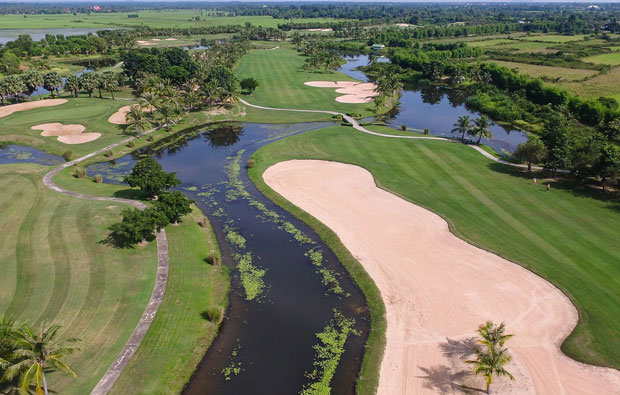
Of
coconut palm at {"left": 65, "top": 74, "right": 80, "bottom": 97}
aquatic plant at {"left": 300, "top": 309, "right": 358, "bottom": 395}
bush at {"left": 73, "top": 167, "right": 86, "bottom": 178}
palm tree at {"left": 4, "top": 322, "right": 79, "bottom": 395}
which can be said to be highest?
coconut palm at {"left": 65, "top": 74, "right": 80, "bottom": 97}

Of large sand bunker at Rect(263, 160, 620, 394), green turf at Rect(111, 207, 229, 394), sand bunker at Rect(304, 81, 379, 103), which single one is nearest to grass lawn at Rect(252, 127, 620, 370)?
large sand bunker at Rect(263, 160, 620, 394)

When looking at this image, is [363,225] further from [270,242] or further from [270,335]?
[270,335]

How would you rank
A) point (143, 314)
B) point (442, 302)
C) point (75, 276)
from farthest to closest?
1. point (75, 276)
2. point (442, 302)
3. point (143, 314)

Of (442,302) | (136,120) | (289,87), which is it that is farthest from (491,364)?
(289,87)

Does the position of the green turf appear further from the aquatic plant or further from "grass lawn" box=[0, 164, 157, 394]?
the aquatic plant

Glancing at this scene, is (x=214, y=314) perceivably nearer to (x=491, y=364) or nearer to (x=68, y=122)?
(x=491, y=364)

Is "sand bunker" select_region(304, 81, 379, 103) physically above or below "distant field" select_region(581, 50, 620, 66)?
below

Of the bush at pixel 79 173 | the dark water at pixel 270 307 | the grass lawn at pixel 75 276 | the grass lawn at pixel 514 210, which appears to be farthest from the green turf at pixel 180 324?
the bush at pixel 79 173
